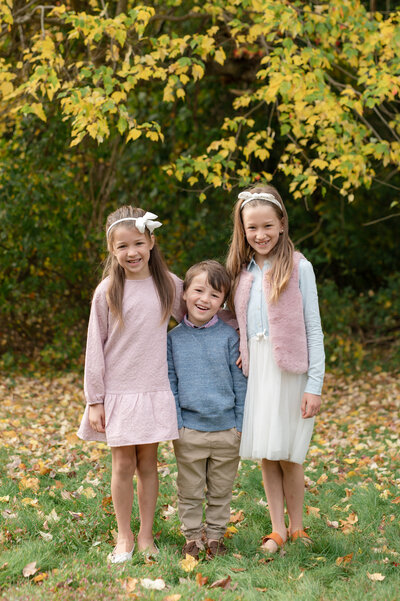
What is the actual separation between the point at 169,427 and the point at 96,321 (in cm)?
53

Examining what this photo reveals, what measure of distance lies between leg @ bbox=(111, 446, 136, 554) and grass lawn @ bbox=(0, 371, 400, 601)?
119 millimetres

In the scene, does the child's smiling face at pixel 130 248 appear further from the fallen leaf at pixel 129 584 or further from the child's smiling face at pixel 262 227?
the fallen leaf at pixel 129 584

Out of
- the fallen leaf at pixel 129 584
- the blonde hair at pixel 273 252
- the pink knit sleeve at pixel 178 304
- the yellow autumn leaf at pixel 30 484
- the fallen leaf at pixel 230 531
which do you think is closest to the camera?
the fallen leaf at pixel 129 584

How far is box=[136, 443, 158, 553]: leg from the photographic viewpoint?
3105 mm

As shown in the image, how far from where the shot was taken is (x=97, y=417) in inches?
119

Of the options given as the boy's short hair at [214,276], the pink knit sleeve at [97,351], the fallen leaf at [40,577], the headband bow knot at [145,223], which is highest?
the headband bow knot at [145,223]

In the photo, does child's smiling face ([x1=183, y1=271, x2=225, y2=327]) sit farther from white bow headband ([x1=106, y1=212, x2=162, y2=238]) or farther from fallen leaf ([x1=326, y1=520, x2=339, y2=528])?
fallen leaf ([x1=326, y1=520, x2=339, y2=528])

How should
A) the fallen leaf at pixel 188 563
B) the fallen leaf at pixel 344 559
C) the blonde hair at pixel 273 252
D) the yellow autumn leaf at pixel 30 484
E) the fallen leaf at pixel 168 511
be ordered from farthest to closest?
the yellow autumn leaf at pixel 30 484, the fallen leaf at pixel 168 511, the blonde hair at pixel 273 252, the fallen leaf at pixel 344 559, the fallen leaf at pixel 188 563

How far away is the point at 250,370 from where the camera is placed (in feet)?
10.2

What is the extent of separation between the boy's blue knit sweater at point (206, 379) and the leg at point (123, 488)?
0.26m

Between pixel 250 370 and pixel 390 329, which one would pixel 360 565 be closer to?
pixel 250 370

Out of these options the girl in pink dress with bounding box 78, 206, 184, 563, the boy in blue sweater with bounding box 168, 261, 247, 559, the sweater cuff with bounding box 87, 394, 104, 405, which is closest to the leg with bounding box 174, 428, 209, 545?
the boy in blue sweater with bounding box 168, 261, 247, 559

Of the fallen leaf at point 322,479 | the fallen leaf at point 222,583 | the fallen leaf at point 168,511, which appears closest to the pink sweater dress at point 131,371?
the fallen leaf at point 222,583

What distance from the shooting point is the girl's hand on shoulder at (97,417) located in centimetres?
302
